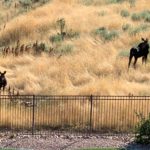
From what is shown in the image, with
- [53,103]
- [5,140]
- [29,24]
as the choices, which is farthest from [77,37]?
[5,140]

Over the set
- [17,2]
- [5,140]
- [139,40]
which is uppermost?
[17,2]

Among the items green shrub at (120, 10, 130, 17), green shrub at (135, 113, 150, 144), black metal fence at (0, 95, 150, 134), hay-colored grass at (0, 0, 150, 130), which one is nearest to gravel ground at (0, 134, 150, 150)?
green shrub at (135, 113, 150, 144)

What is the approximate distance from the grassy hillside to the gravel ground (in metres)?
3.78

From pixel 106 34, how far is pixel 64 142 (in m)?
12.6

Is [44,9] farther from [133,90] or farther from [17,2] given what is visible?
[133,90]

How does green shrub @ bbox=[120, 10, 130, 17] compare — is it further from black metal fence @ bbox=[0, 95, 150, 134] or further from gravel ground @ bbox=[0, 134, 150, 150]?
gravel ground @ bbox=[0, 134, 150, 150]

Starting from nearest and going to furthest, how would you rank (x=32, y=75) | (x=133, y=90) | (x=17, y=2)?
1. (x=133, y=90)
2. (x=32, y=75)
3. (x=17, y=2)

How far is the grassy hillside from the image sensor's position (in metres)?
25.1

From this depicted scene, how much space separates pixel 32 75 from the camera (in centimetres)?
2608

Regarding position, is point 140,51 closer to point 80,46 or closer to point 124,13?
point 80,46

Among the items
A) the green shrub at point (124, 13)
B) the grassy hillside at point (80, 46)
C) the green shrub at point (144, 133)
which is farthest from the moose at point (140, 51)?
the green shrub at point (144, 133)

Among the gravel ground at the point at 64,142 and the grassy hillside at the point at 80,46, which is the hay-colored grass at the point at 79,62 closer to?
the grassy hillside at the point at 80,46

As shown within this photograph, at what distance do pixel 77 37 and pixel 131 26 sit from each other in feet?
11.2

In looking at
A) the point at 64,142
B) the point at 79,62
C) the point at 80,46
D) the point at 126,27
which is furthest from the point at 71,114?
the point at 126,27
